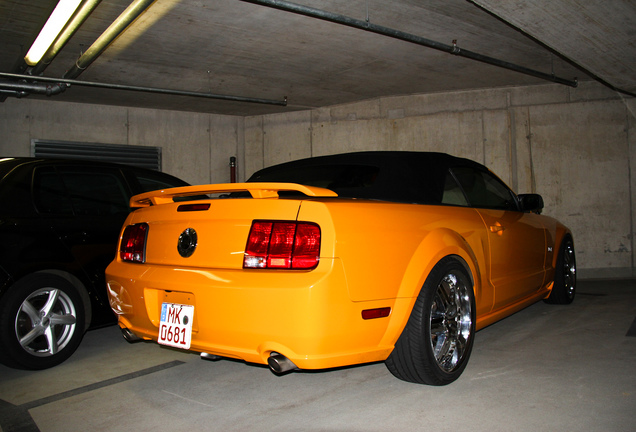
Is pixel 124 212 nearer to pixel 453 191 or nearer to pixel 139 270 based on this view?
pixel 139 270

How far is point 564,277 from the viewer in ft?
16.4

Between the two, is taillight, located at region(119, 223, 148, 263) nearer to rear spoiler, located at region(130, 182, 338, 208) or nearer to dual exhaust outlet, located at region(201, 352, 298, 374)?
rear spoiler, located at region(130, 182, 338, 208)

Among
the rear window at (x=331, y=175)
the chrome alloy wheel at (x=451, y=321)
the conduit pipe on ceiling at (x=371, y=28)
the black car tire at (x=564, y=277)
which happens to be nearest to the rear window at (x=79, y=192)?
the rear window at (x=331, y=175)

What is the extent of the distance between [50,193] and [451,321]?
A: 2772 mm

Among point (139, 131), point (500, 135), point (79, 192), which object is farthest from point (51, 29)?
point (500, 135)

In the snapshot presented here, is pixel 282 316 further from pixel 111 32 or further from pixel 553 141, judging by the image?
pixel 553 141

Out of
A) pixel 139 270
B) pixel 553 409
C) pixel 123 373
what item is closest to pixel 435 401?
pixel 553 409

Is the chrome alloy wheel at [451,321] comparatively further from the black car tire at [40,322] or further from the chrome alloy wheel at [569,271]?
the chrome alloy wheel at [569,271]

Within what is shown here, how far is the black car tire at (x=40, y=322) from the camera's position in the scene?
316 cm

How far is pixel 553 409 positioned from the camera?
2.46 m

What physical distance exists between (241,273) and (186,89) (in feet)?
25.0

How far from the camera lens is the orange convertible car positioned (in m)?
2.21

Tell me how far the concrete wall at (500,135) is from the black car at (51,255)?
22.7ft

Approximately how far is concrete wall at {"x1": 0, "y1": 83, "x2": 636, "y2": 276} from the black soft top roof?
21.6ft
